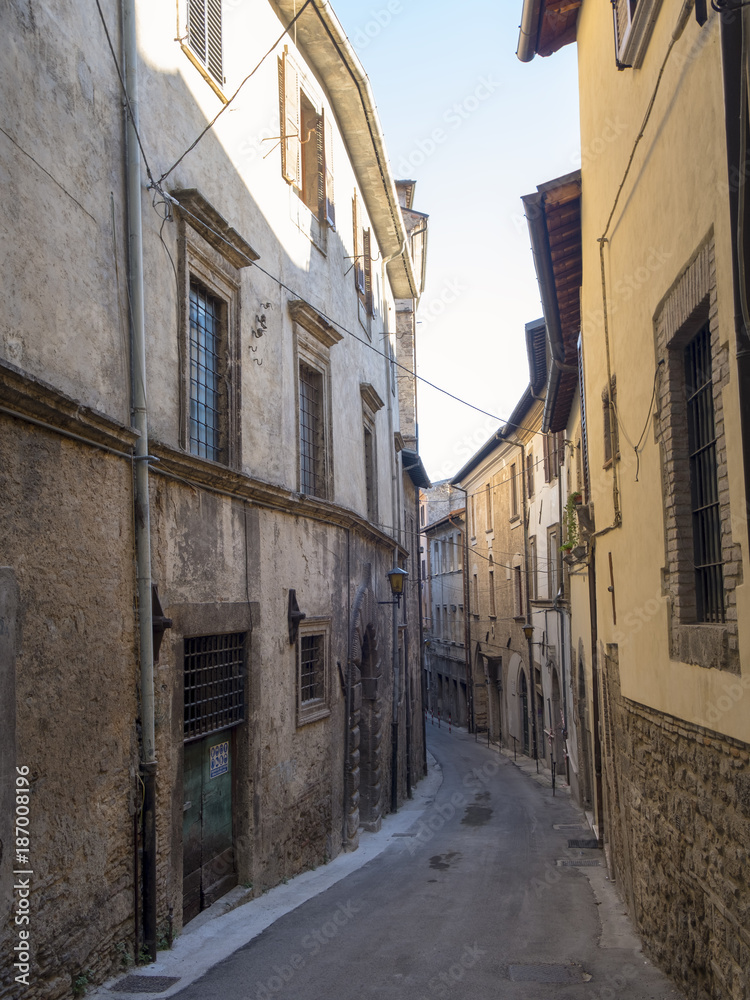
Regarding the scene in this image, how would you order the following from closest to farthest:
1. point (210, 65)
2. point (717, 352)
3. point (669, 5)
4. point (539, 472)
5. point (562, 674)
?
point (717, 352), point (669, 5), point (210, 65), point (562, 674), point (539, 472)

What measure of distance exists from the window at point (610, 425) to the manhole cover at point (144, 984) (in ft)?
19.5

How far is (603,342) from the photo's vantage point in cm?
976

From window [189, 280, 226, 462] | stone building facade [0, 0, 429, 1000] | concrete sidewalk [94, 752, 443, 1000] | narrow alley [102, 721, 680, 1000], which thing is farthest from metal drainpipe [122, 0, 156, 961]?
window [189, 280, 226, 462]

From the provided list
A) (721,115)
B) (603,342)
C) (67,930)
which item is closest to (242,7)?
(603,342)

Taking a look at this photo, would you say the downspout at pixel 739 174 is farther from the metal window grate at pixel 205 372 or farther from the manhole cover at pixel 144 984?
the metal window grate at pixel 205 372

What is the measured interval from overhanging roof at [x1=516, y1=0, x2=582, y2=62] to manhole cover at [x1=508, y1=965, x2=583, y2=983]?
31.1 ft

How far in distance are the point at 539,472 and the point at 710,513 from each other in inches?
724

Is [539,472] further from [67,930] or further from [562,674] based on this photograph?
[67,930]

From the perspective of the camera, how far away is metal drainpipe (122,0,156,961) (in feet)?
23.5

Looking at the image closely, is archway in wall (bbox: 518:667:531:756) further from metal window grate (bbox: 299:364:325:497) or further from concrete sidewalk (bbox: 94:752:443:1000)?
metal window grate (bbox: 299:364:325:497)

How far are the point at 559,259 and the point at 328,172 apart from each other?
418 centimetres

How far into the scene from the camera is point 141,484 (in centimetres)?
730

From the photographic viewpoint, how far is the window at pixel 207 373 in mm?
9148

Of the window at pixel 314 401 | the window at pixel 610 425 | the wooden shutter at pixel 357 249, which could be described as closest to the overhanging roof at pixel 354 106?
the wooden shutter at pixel 357 249
